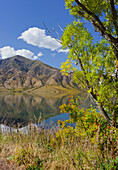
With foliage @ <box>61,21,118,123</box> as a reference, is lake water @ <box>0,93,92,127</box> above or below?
below

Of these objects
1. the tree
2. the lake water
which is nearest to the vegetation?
A: the tree

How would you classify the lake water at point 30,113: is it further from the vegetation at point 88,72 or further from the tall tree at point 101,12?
the tall tree at point 101,12

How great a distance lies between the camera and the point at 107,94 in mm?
3881

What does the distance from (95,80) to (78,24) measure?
7.80 ft

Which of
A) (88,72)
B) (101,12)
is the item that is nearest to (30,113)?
(88,72)

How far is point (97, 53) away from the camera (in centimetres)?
440

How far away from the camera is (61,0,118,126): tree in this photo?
3.70 metres

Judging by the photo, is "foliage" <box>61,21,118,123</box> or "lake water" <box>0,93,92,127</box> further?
"lake water" <box>0,93,92,127</box>

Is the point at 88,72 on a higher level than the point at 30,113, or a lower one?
higher

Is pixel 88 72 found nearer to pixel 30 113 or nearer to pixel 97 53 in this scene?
pixel 97 53

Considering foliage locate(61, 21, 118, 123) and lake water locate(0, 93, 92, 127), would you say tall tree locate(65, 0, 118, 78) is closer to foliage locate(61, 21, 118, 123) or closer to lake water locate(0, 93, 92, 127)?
foliage locate(61, 21, 118, 123)

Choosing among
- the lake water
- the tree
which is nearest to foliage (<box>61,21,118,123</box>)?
the tree

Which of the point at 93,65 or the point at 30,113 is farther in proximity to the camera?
the point at 30,113

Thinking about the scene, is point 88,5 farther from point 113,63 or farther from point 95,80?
point 95,80
